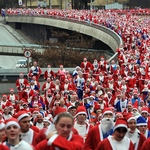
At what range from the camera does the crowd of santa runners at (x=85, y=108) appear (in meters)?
4.21

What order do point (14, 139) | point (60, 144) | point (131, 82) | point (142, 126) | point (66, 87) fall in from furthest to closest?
1. point (131, 82)
2. point (66, 87)
3. point (142, 126)
4. point (14, 139)
5. point (60, 144)

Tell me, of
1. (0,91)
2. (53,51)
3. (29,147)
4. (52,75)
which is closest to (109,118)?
(29,147)

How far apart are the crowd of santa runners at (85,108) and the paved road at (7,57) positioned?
1944cm

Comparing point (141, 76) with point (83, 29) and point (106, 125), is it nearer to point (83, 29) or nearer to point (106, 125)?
point (106, 125)

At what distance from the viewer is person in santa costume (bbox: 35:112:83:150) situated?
3578 millimetres

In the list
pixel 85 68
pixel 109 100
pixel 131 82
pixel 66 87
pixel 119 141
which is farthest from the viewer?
pixel 85 68

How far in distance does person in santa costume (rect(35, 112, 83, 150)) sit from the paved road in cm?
4594

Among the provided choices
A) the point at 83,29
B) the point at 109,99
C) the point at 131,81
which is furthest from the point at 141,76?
the point at 83,29

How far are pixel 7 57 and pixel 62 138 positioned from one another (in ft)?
191

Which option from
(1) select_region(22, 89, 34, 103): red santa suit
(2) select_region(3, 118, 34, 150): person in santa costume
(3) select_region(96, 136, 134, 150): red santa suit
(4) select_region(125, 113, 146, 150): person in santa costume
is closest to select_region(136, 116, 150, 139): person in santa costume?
(4) select_region(125, 113, 146, 150): person in santa costume

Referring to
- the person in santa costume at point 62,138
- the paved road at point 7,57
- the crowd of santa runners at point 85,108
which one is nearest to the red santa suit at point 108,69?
the crowd of santa runners at point 85,108

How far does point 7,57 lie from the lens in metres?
60.8

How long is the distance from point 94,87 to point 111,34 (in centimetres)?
1892

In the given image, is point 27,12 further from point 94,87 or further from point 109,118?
point 109,118
